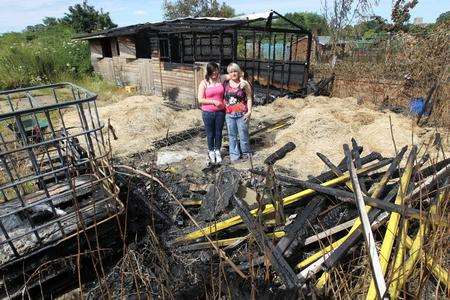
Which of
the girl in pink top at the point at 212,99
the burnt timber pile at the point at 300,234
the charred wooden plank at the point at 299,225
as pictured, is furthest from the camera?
the girl in pink top at the point at 212,99

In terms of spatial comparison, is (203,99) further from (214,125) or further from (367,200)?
(367,200)

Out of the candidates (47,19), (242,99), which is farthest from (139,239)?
(47,19)

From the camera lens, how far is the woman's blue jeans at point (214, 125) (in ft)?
17.7

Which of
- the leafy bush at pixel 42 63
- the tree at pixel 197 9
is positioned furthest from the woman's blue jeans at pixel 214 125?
the tree at pixel 197 9

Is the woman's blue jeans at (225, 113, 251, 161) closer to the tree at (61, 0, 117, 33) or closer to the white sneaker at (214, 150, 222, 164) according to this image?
the white sneaker at (214, 150, 222, 164)

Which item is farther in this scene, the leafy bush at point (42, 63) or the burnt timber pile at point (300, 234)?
the leafy bush at point (42, 63)

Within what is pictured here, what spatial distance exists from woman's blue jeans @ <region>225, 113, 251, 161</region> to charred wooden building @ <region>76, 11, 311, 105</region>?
15.9 feet

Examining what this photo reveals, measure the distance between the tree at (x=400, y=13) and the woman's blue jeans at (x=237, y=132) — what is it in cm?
1587

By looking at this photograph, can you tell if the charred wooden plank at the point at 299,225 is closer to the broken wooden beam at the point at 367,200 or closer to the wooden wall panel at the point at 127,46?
the broken wooden beam at the point at 367,200

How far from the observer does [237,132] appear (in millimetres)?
5840

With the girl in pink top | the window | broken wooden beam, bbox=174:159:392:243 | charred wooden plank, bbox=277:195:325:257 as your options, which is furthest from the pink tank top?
the window

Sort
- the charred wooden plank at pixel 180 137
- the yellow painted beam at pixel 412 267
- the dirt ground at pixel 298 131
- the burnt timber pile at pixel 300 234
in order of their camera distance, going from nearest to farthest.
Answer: the yellow painted beam at pixel 412 267 → the burnt timber pile at pixel 300 234 → the dirt ground at pixel 298 131 → the charred wooden plank at pixel 180 137

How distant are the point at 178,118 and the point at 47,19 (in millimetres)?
57660

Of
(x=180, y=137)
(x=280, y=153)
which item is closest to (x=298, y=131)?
(x=280, y=153)
